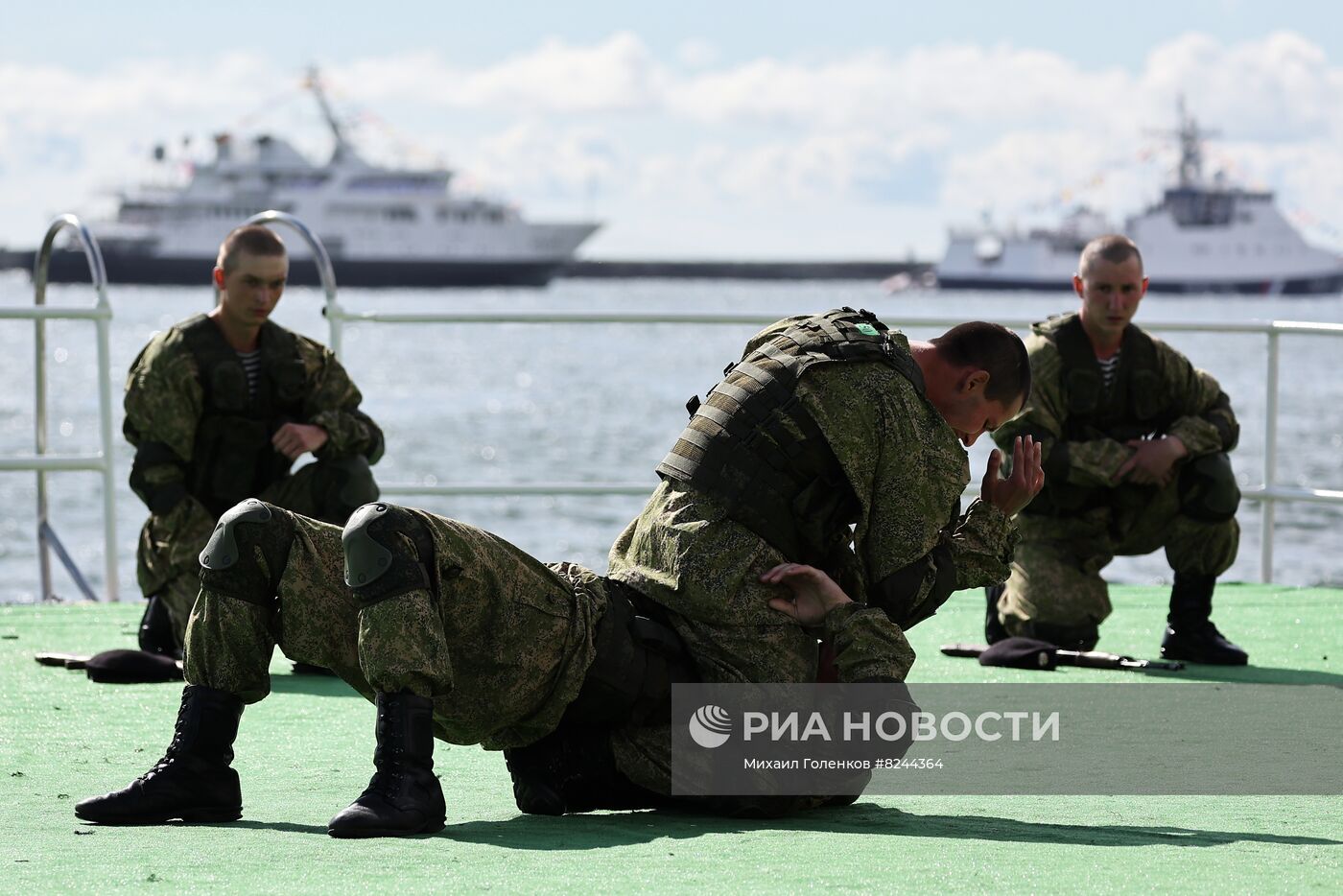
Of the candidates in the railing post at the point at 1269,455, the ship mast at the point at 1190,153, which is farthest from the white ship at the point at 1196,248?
the railing post at the point at 1269,455

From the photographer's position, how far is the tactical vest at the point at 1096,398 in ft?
16.9

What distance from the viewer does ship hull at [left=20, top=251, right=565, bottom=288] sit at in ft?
260

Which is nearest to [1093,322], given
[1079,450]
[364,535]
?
[1079,450]

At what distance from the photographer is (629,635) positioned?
3.13 meters

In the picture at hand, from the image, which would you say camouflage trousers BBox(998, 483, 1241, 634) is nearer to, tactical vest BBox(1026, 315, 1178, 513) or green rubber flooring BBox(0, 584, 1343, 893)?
tactical vest BBox(1026, 315, 1178, 513)

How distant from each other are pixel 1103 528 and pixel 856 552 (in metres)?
2.27

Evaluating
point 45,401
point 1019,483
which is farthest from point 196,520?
point 1019,483

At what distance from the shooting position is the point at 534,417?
3366 centimetres

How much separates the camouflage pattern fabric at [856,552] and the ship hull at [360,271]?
73481 mm

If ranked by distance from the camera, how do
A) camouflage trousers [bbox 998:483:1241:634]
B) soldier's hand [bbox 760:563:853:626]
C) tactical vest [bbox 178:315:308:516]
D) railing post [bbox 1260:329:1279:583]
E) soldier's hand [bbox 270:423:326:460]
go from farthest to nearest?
railing post [bbox 1260:329:1279:583]
camouflage trousers [bbox 998:483:1241:634]
tactical vest [bbox 178:315:308:516]
soldier's hand [bbox 270:423:326:460]
soldier's hand [bbox 760:563:853:626]

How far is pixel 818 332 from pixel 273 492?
222 centimetres

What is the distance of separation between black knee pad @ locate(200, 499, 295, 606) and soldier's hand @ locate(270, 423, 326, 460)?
1.96 meters

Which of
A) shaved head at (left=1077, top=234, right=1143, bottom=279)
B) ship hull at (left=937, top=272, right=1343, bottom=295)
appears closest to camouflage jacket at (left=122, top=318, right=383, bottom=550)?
shaved head at (left=1077, top=234, right=1143, bottom=279)

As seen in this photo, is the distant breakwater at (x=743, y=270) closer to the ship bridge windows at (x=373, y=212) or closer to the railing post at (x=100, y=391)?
the ship bridge windows at (x=373, y=212)
